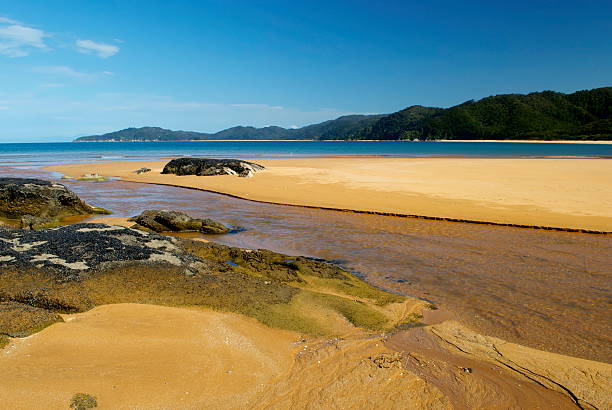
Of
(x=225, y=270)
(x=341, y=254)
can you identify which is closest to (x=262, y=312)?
(x=225, y=270)

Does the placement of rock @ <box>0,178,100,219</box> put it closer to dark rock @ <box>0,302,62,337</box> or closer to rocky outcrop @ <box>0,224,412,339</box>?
rocky outcrop @ <box>0,224,412,339</box>

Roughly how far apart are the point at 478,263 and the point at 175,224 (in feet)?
29.9

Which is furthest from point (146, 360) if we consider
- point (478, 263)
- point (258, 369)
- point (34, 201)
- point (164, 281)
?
point (34, 201)

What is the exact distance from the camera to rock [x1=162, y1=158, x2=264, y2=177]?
109ft

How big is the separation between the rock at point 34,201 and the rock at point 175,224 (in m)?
4.55

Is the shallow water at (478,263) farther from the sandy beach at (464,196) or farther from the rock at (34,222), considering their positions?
the rock at (34,222)

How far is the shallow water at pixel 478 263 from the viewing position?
6.24m

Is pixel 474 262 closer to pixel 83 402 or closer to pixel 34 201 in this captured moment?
pixel 83 402

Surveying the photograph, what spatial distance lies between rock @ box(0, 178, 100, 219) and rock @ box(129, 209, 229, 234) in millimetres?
4550

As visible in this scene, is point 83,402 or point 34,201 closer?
point 83,402

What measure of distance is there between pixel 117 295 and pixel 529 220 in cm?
1326

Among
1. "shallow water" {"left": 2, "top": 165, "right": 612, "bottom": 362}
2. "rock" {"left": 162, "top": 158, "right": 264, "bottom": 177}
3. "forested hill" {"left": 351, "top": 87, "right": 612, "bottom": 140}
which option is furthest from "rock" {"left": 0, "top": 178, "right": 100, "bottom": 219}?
"forested hill" {"left": 351, "top": 87, "right": 612, "bottom": 140}

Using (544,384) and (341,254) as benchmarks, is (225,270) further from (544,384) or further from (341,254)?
(544,384)

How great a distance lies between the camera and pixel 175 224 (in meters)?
12.8
